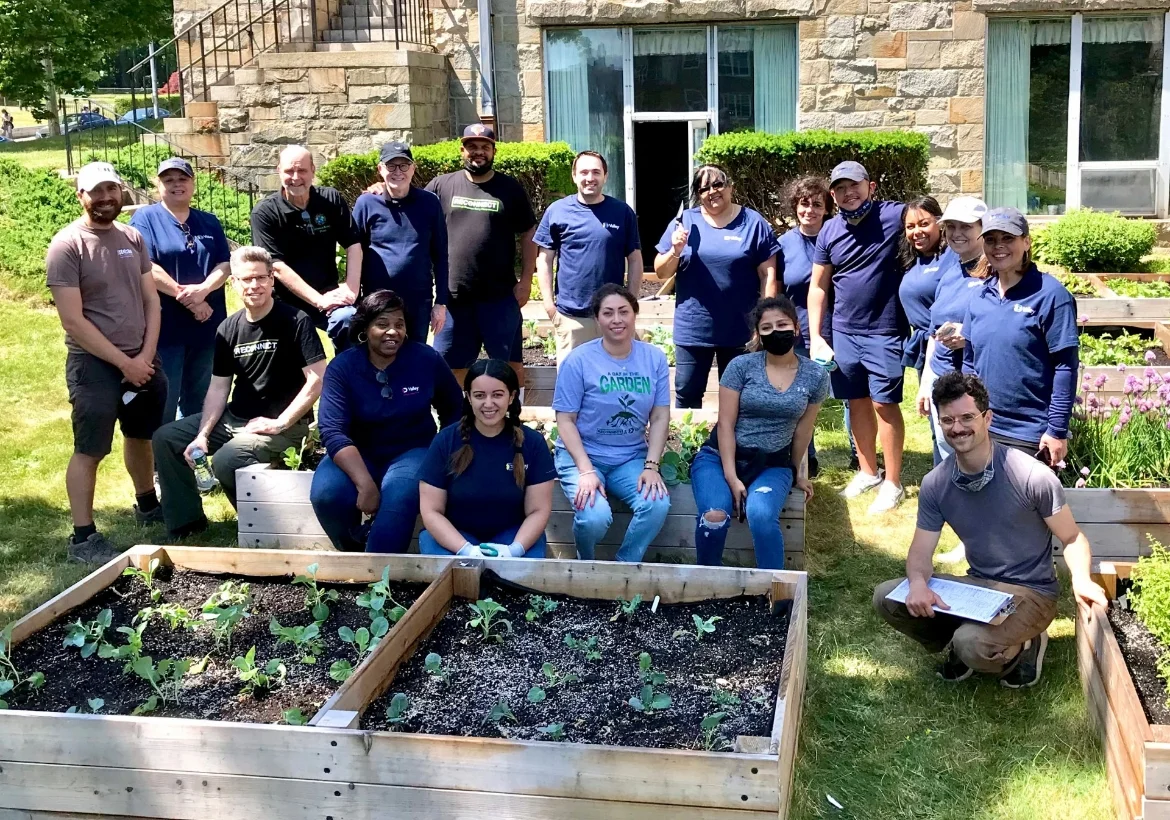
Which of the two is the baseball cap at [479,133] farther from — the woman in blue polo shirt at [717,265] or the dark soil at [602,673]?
the dark soil at [602,673]

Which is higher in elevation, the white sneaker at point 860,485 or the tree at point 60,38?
the tree at point 60,38

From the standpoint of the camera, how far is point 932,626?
4156mm

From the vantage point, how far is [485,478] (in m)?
4.67

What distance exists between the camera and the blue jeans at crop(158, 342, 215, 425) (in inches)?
248

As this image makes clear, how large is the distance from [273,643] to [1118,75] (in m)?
11.4

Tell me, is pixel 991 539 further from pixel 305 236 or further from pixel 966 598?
pixel 305 236

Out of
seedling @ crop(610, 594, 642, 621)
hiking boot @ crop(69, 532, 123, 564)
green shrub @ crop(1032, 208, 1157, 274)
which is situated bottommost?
hiking boot @ crop(69, 532, 123, 564)

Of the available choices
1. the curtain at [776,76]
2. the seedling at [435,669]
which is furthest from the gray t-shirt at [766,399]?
the curtain at [776,76]

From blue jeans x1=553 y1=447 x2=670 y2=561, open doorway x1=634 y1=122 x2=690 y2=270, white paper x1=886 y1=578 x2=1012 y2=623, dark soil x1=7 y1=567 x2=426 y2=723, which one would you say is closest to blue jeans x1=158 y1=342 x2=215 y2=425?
dark soil x1=7 y1=567 x2=426 y2=723

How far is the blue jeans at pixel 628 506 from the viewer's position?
4922 mm

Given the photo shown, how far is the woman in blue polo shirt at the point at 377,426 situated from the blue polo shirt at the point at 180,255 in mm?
1518

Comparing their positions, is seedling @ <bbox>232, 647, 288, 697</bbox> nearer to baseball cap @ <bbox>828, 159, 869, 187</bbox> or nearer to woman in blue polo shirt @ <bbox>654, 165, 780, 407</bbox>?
woman in blue polo shirt @ <bbox>654, 165, 780, 407</bbox>

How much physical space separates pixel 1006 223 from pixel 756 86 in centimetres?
874

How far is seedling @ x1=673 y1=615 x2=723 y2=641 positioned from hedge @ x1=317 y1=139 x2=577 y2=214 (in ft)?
25.5
